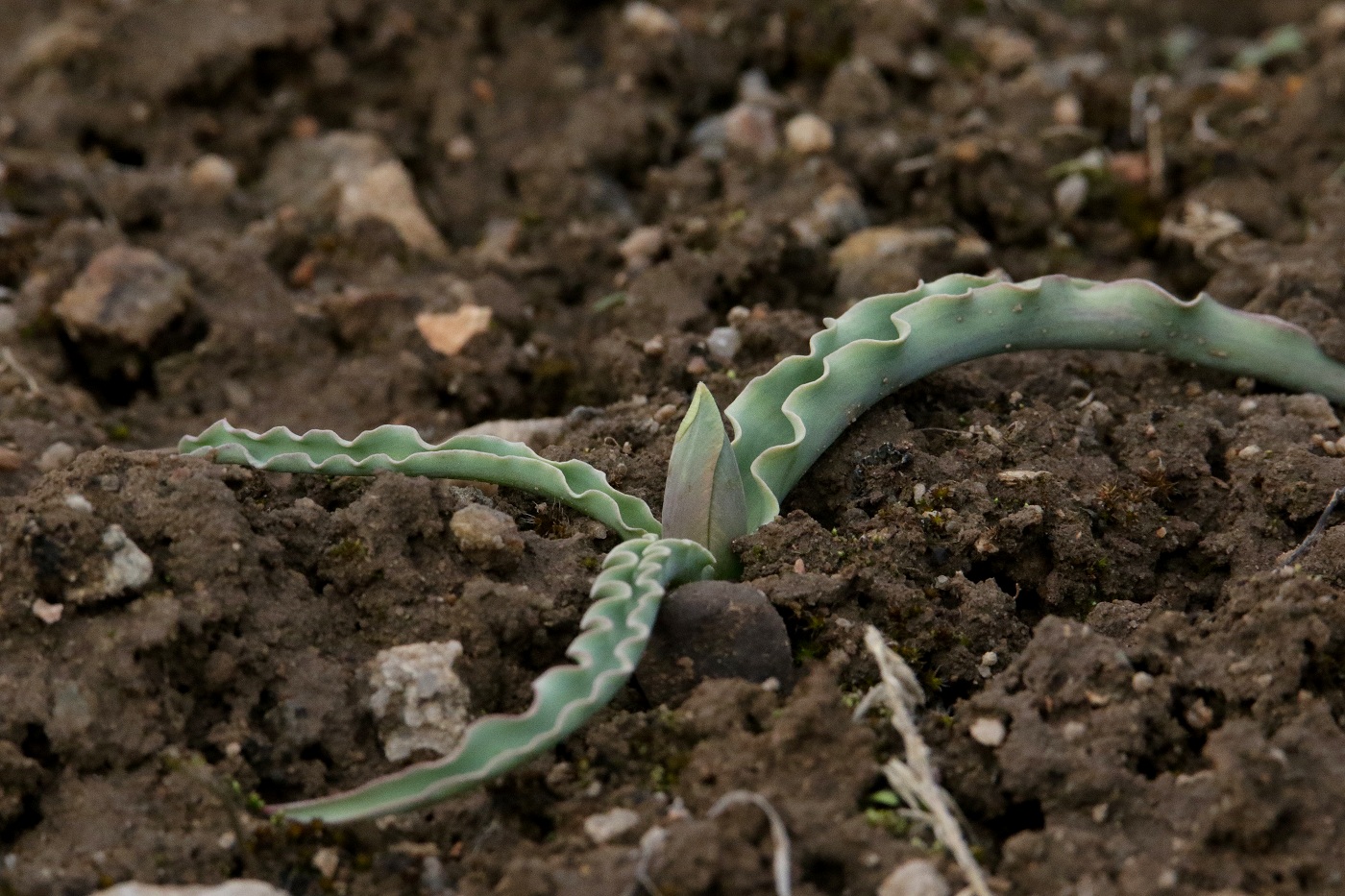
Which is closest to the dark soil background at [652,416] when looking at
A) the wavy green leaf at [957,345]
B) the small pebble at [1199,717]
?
the small pebble at [1199,717]

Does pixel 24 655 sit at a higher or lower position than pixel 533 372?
higher

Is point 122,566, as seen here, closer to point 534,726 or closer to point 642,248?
point 534,726

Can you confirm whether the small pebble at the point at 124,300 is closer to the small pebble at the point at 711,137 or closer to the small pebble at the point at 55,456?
the small pebble at the point at 55,456

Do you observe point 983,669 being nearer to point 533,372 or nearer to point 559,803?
point 559,803

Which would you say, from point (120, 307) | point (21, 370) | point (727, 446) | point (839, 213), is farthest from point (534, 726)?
point (839, 213)

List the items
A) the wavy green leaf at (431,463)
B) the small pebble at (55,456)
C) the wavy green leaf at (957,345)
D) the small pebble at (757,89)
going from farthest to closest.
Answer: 1. the small pebble at (757,89)
2. the small pebble at (55,456)
3. the wavy green leaf at (957,345)
4. the wavy green leaf at (431,463)

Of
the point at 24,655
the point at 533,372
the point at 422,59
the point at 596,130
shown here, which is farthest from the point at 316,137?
the point at 24,655
